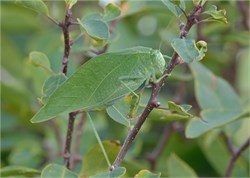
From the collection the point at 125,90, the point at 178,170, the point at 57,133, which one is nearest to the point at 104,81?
the point at 125,90

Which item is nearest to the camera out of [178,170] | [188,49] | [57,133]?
[188,49]

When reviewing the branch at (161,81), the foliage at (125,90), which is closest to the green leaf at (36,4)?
the foliage at (125,90)

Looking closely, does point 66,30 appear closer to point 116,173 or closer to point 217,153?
point 116,173

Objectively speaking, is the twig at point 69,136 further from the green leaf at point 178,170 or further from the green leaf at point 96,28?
the green leaf at point 178,170

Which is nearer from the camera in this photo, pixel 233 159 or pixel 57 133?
pixel 233 159

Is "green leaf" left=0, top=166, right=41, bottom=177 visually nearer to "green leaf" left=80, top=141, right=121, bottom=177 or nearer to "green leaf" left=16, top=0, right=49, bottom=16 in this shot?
"green leaf" left=80, top=141, right=121, bottom=177

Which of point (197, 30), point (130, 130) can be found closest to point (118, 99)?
point (130, 130)
